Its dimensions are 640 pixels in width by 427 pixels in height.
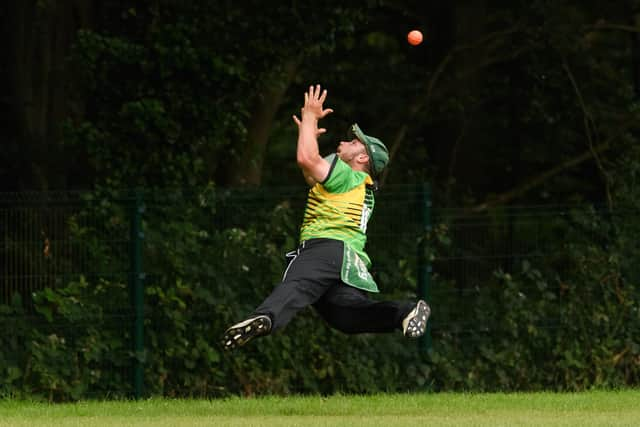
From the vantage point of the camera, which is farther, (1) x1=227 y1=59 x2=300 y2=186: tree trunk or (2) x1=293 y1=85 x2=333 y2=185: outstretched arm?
(1) x1=227 y1=59 x2=300 y2=186: tree trunk

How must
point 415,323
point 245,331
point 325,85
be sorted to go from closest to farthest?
1. point 245,331
2. point 415,323
3. point 325,85

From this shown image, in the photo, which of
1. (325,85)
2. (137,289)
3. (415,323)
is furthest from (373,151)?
(325,85)

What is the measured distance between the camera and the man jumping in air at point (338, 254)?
348 inches

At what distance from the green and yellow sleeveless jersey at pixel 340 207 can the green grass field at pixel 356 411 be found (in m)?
1.28

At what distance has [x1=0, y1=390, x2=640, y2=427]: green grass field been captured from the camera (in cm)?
981

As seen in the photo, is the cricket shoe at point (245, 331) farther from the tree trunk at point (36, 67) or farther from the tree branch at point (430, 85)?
the tree branch at point (430, 85)

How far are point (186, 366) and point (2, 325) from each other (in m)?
1.51

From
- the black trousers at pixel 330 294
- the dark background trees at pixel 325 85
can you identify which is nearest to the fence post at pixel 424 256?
the dark background trees at pixel 325 85

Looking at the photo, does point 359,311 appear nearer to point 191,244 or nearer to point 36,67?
point 191,244

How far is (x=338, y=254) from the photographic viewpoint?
29.7ft

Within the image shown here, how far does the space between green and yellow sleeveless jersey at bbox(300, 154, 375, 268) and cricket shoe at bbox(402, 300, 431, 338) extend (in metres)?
0.54

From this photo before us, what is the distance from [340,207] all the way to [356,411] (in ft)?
7.29

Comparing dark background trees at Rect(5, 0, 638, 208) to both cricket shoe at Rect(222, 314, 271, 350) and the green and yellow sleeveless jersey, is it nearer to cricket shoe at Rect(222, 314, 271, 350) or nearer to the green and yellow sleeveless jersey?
the green and yellow sleeveless jersey

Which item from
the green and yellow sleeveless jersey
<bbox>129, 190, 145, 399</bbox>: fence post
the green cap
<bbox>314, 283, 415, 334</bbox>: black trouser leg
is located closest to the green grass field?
<bbox>129, 190, 145, 399</bbox>: fence post
